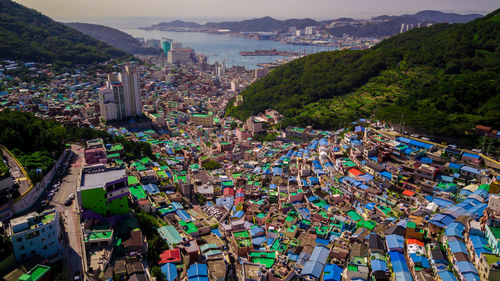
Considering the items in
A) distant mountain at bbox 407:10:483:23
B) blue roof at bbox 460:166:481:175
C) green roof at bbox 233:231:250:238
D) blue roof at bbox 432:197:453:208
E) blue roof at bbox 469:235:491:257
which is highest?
Answer: distant mountain at bbox 407:10:483:23

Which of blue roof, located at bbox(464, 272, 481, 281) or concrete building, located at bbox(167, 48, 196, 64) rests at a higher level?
concrete building, located at bbox(167, 48, 196, 64)

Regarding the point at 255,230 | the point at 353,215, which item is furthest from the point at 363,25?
the point at 255,230

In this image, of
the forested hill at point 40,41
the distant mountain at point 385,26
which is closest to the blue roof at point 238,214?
the forested hill at point 40,41

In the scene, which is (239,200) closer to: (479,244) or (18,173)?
(18,173)

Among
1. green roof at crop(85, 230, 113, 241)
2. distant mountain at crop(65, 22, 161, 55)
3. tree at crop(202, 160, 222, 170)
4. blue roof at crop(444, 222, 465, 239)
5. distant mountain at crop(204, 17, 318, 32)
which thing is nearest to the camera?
green roof at crop(85, 230, 113, 241)

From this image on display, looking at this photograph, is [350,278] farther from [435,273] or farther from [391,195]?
[391,195]

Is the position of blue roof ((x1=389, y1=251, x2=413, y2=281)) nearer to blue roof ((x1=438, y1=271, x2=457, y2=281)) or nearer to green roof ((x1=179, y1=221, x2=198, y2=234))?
blue roof ((x1=438, y1=271, x2=457, y2=281))

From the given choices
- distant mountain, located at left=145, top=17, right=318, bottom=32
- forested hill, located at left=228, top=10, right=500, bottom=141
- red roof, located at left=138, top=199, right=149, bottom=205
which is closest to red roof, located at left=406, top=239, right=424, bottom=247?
forested hill, located at left=228, top=10, right=500, bottom=141
